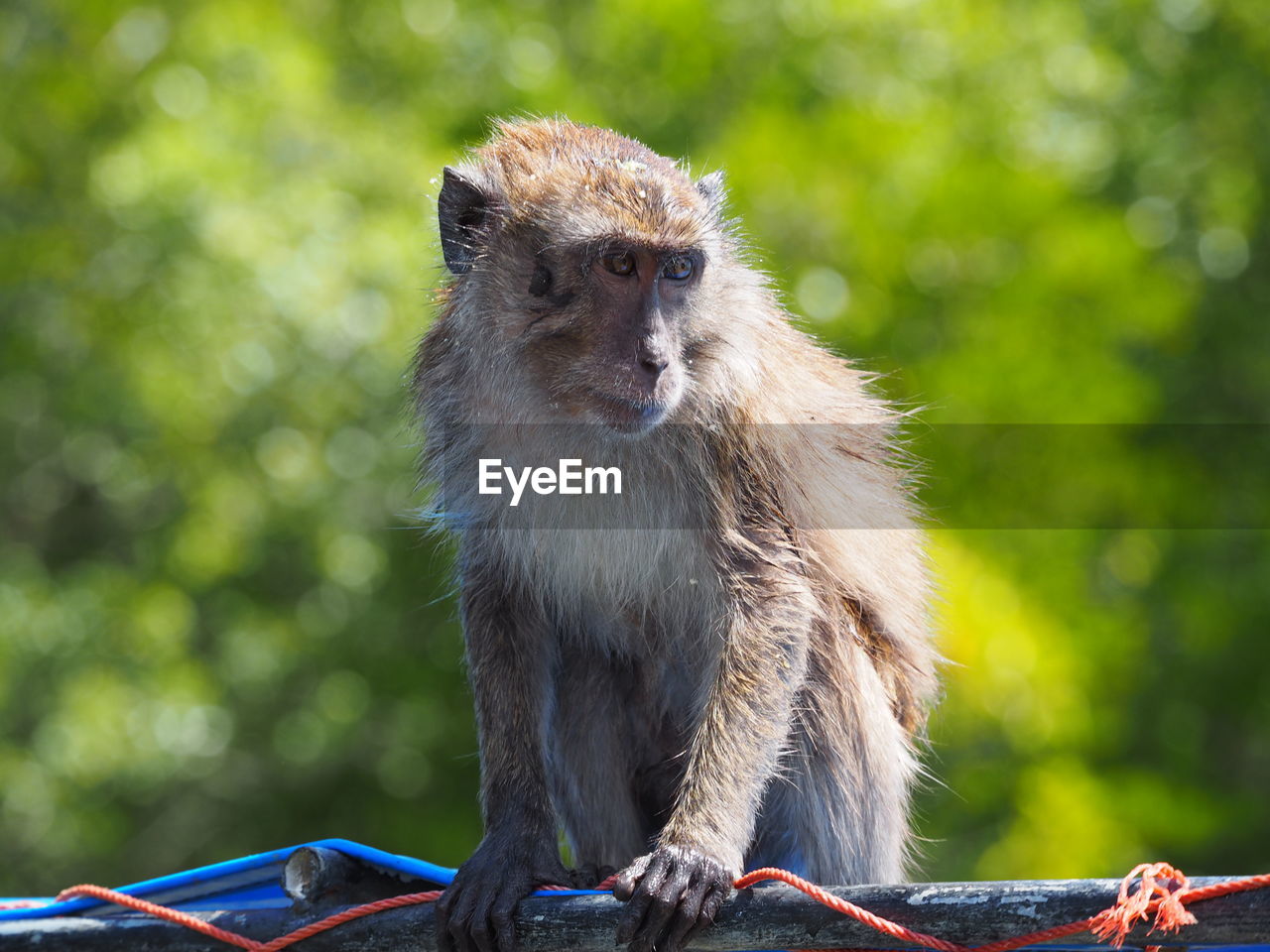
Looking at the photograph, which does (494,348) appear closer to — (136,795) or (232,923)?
(232,923)

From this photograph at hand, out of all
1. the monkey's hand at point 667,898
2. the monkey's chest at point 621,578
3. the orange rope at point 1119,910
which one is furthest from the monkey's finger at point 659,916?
the monkey's chest at point 621,578

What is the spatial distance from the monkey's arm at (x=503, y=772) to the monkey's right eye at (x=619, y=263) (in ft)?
3.66

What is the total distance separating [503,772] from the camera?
479 cm

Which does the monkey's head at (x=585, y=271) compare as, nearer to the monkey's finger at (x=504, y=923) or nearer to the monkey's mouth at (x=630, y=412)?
the monkey's mouth at (x=630, y=412)

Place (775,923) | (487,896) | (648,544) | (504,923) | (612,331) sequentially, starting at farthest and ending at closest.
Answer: (648,544) → (612,331) → (487,896) → (504,923) → (775,923)

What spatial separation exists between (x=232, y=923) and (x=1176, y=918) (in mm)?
2210

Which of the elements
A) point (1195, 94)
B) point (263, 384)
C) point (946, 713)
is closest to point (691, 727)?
point (946, 713)

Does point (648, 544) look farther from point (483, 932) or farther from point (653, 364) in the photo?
point (483, 932)

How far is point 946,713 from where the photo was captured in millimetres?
10586

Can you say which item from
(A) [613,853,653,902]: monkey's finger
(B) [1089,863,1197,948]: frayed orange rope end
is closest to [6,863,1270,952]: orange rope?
(B) [1089,863,1197,948]: frayed orange rope end

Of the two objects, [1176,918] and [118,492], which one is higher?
[118,492]

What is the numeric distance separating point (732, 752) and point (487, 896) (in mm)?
794

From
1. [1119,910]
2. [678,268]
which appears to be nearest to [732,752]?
[678,268]

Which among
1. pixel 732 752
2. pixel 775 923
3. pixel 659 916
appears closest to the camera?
pixel 775 923
